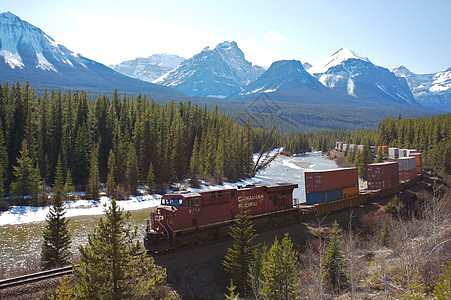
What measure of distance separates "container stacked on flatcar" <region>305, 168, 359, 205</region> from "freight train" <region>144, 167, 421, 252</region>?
0.46 feet

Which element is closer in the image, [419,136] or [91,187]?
[91,187]

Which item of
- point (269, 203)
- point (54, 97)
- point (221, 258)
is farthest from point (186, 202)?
point (54, 97)

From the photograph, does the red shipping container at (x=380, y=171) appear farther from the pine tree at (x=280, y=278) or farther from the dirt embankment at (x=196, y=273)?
the pine tree at (x=280, y=278)

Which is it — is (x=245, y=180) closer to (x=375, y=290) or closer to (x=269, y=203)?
(x=269, y=203)

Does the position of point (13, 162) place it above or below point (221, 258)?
above

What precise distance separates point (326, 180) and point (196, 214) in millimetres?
21950

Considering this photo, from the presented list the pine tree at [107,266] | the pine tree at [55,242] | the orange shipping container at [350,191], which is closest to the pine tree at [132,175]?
the pine tree at [55,242]

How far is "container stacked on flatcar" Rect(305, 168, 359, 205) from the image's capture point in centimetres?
4094

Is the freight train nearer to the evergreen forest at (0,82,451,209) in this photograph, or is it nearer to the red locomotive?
the red locomotive

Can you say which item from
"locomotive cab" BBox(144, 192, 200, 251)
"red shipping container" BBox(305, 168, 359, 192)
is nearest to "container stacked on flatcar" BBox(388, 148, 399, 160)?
"red shipping container" BBox(305, 168, 359, 192)

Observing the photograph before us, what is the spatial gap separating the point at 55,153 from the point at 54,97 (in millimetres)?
18041

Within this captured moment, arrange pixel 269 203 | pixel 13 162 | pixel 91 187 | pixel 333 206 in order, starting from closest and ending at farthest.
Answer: pixel 269 203 < pixel 333 206 < pixel 91 187 < pixel 13 162

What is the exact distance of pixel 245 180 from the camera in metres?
88.6

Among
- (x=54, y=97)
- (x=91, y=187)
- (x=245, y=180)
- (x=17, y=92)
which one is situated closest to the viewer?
(x=91, y=187)
